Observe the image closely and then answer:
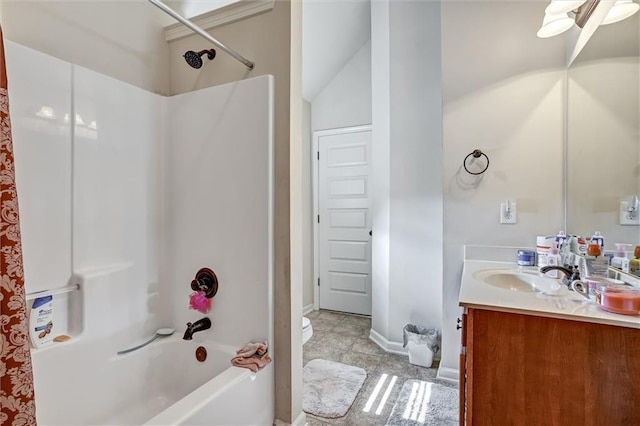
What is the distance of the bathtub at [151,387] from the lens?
128cm

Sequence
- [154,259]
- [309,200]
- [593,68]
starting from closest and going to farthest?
1. [593,68]
2. [154,259]
3. [309,200]

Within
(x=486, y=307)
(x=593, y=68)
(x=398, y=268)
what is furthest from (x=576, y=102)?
(x=398, y=268)

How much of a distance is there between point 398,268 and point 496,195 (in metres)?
1.02

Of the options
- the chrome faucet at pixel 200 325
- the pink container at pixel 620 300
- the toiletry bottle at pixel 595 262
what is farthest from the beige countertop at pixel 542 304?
the chrome faucet at pixel 200 325

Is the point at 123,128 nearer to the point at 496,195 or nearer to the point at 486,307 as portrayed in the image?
the point at 486,307

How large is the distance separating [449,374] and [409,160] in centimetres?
168

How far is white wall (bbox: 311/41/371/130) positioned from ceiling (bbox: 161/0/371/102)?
7 cm

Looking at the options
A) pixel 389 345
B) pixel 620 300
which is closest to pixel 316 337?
pixel 389 345

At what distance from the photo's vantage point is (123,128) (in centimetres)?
175

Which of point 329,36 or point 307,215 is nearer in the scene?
point 329,36

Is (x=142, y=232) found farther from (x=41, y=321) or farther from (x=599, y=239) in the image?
(x=599, y=239)

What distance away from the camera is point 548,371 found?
113 cm

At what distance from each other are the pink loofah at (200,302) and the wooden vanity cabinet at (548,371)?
1.32 meters

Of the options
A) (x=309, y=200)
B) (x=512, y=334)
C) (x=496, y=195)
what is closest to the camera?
(x=512, y=334)
